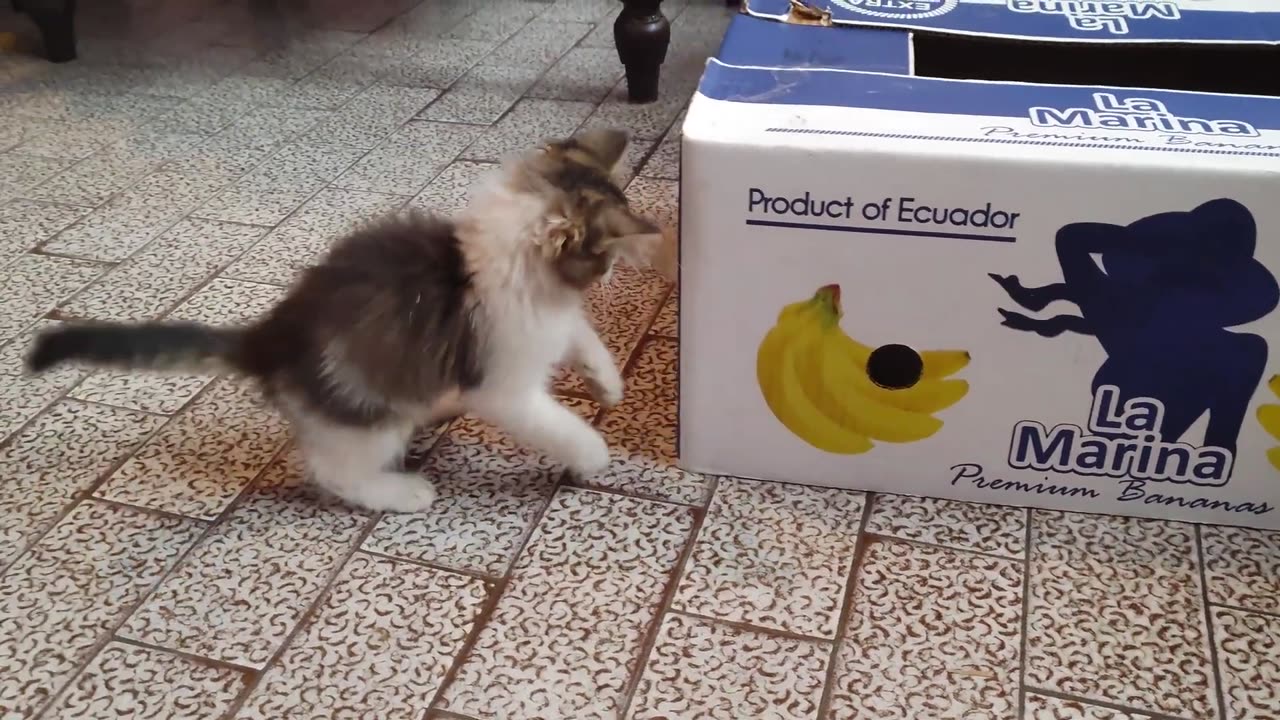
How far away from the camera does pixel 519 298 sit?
3.12 ft

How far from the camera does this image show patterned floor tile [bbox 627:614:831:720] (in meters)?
0.87

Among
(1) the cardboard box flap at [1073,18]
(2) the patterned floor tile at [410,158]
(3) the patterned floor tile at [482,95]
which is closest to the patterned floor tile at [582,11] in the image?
(3) the patterned floor tile at [482,95]

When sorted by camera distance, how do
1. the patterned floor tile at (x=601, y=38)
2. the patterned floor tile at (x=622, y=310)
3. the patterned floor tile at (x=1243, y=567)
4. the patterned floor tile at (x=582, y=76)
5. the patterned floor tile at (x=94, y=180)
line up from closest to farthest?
the patterned floor tile at (x=1243, y=567) → the patterned floor tile at (x=622, y=310) → the patterned floor tile at (x=94, y=180) → the patterned floor tile at (x=582, y=76) → the patterned floor tile at (x=601, y=38)

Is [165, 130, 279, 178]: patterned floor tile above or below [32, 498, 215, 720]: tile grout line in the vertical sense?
below

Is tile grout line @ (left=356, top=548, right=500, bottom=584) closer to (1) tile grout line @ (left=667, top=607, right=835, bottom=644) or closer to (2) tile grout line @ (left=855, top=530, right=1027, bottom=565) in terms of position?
(1) tile grout line @ (left=667, top=607, right=835, bottom=644)

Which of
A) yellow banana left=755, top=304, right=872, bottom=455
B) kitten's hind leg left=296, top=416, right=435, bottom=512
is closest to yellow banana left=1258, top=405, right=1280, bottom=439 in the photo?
yellow banana left=755, top=304, right=872, bottom=455

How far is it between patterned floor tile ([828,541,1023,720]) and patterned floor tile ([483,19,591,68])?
1586 millimetres

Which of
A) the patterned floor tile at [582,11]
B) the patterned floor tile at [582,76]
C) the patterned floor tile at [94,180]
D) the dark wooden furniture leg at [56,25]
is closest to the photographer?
the patterned floor tile at [94,180]

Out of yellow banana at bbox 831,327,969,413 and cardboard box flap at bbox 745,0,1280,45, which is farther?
cardboard box flap at bbox 745,0,1280,45

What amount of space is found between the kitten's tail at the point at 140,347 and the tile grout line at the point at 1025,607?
791 mm

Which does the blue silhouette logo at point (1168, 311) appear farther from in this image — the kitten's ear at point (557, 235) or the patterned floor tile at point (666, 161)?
the patterned floor tile at point (666, 161)

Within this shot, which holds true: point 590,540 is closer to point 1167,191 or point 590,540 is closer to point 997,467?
point 997,467

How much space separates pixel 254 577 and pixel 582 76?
147 centimetres

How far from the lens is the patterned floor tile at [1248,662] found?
0.86 meters
